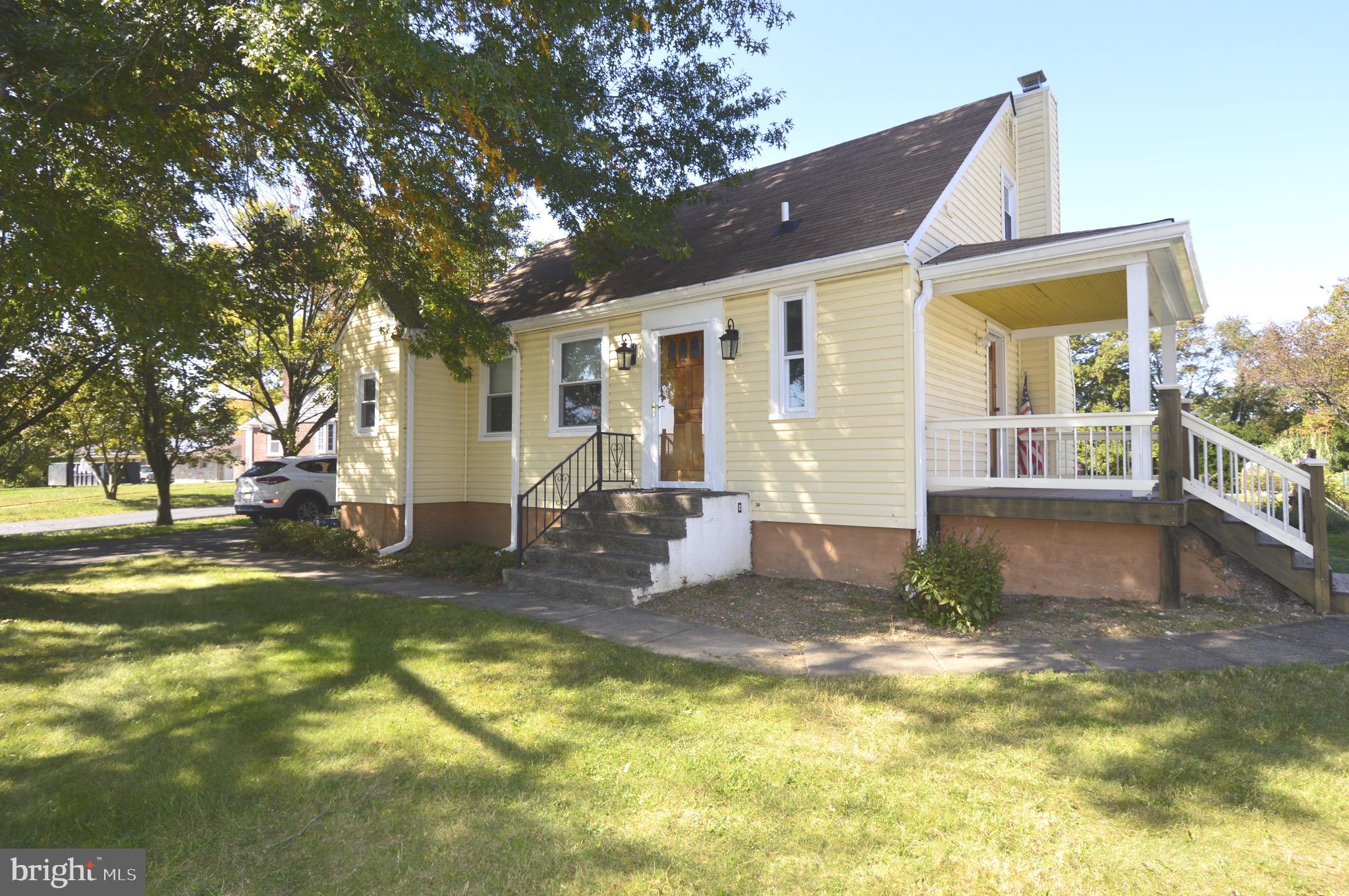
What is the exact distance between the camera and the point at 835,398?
7891 mm

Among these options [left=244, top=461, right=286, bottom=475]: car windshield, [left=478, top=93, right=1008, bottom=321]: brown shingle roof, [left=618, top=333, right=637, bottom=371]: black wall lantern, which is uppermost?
[left=478, top=93, right=1008, bottom=321]: brown shingle roof

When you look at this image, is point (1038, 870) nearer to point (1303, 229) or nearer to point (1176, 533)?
point (1176, 533)

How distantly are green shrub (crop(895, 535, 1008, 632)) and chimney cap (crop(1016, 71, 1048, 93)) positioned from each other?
30.1 ft

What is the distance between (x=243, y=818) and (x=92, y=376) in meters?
15.9

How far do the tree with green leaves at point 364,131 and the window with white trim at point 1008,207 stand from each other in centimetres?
405

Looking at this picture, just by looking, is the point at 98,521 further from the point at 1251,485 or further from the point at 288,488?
the point at 1251,485

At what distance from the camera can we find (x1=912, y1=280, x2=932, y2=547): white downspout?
7.28 meters

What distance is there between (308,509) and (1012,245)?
14.9m

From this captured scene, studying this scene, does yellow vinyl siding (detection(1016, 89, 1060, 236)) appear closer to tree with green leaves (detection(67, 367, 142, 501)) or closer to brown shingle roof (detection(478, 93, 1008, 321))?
brown shingle roof (detection(478, 93, 1008, 321))

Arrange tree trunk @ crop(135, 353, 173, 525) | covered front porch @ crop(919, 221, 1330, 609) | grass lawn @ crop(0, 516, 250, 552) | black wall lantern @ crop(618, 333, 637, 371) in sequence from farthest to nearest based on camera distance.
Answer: tree trunk @ crop(135, 353, 173, 525)
grass lawn @ crop(0, 516, 250, 552)
black wall lantern @ crop(618, 333, 637, 371)
covered front porch @ crop(919, 221, 1330, 609)

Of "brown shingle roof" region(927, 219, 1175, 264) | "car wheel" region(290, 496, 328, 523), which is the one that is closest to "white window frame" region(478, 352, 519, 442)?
"car wheel" region(290, 496, 328, 523)

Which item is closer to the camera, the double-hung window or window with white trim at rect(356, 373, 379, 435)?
the double-hung window

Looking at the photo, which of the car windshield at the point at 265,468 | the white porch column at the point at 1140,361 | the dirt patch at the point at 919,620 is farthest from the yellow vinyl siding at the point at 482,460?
the white porch column at the point at 1140,361

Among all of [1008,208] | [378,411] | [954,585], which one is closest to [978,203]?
[1008,208]
